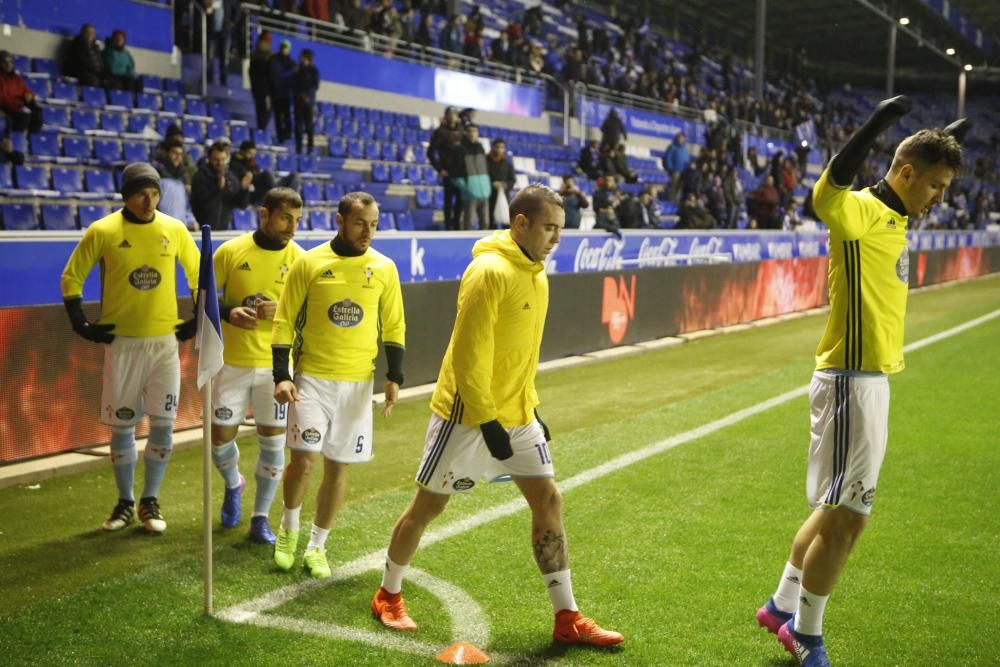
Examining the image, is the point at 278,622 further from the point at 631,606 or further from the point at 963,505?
the point at 963,505

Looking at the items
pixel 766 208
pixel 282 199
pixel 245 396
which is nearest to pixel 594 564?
pixel 245 396

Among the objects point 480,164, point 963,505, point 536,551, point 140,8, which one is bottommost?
point 963,505

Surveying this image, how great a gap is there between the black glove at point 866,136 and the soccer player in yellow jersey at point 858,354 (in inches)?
12.1

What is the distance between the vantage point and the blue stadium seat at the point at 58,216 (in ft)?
37.3

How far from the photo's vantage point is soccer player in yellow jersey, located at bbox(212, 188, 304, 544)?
234 inches

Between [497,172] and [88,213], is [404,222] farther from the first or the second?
[88,213]

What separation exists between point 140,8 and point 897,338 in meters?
15.3

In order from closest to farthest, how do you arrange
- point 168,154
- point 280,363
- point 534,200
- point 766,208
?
point 534,200
point 280,363
point 168,154
point 766,208

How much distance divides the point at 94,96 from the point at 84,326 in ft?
31.5

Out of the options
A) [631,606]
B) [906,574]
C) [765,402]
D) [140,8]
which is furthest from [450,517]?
[140,8]

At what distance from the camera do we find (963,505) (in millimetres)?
6945

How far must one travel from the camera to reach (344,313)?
17.7 feet

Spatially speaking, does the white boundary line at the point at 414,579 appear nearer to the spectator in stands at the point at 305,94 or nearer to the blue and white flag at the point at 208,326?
the blue and white flag at the point at 208,326

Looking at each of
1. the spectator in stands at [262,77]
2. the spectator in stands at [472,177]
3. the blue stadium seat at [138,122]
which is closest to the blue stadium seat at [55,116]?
the blue stadium seat at [138,122]
